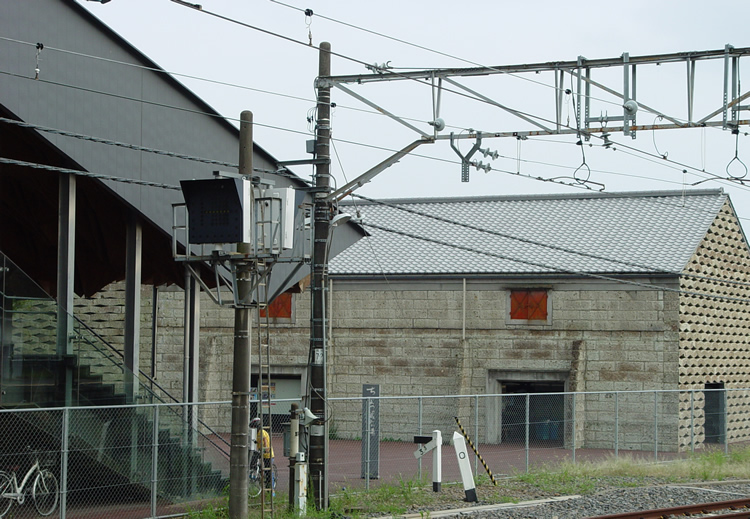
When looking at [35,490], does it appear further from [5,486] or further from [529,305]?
[529,305]

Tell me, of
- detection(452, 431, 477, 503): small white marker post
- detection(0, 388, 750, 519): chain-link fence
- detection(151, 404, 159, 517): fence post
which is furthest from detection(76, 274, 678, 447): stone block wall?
detection(151, 404, 159, 517): fence post

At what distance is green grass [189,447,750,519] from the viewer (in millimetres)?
17250

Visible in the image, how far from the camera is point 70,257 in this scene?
17.5 metres

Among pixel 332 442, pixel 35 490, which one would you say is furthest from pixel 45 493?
pixel 332 442

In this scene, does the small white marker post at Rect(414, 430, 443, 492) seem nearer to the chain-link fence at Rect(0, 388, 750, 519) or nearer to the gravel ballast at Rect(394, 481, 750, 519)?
the chain-link fence at Rect(0, 388, 750, 519)

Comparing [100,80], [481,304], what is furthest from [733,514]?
[481,304]

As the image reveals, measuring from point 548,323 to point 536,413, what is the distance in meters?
3.36

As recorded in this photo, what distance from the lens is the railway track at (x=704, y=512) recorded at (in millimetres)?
16938

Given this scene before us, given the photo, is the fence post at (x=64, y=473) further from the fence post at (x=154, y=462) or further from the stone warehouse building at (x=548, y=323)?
the stone warehouse building at (x=548, y=323)

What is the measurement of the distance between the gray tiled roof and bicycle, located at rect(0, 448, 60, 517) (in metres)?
17.2

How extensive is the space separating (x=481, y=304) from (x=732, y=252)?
9.04 meters

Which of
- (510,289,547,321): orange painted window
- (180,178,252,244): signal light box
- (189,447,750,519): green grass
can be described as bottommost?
(189,447,750,519): green grass

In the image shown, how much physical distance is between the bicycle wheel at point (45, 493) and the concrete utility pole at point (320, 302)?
400 cm

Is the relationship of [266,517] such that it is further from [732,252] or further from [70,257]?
[732,252]
